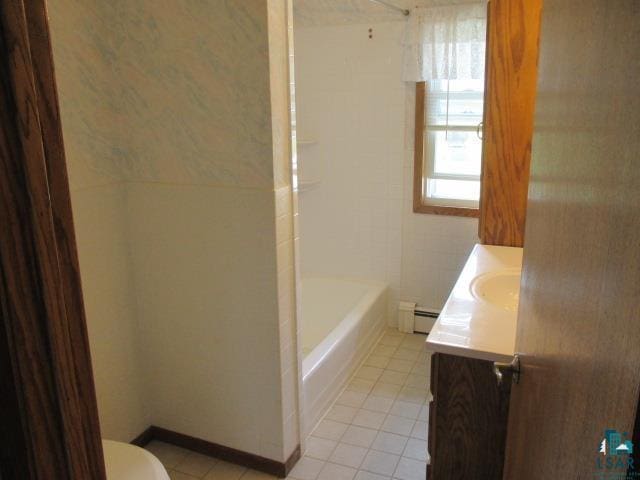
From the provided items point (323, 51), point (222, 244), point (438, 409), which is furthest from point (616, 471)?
point (323, 51)

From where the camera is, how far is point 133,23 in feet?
6.97

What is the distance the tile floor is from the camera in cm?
233

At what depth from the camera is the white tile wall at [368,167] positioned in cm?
349

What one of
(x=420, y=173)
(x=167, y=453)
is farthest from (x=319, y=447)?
(x=420, y=173)

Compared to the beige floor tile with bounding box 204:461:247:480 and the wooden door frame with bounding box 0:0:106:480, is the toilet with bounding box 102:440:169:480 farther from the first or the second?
the wooden door frame with bounding box 0:0:106:480

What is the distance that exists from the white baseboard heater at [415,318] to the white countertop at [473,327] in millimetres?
1486

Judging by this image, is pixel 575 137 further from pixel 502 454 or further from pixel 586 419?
pixel 502 454

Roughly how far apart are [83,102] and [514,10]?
1845 mm

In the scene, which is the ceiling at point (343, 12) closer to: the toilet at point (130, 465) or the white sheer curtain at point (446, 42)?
the white sheer curtain at point (446, 42)

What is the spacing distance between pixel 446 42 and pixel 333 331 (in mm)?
1813

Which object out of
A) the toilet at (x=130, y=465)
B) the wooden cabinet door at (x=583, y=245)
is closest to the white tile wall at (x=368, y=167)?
the toilet at (x=130, y=465)

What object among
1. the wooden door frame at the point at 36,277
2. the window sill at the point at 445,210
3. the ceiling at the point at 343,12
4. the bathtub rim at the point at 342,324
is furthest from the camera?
the window sill at the point at 445,210

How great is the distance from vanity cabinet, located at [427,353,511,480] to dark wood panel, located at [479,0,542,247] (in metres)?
1.14

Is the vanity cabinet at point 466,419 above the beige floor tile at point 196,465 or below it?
above
